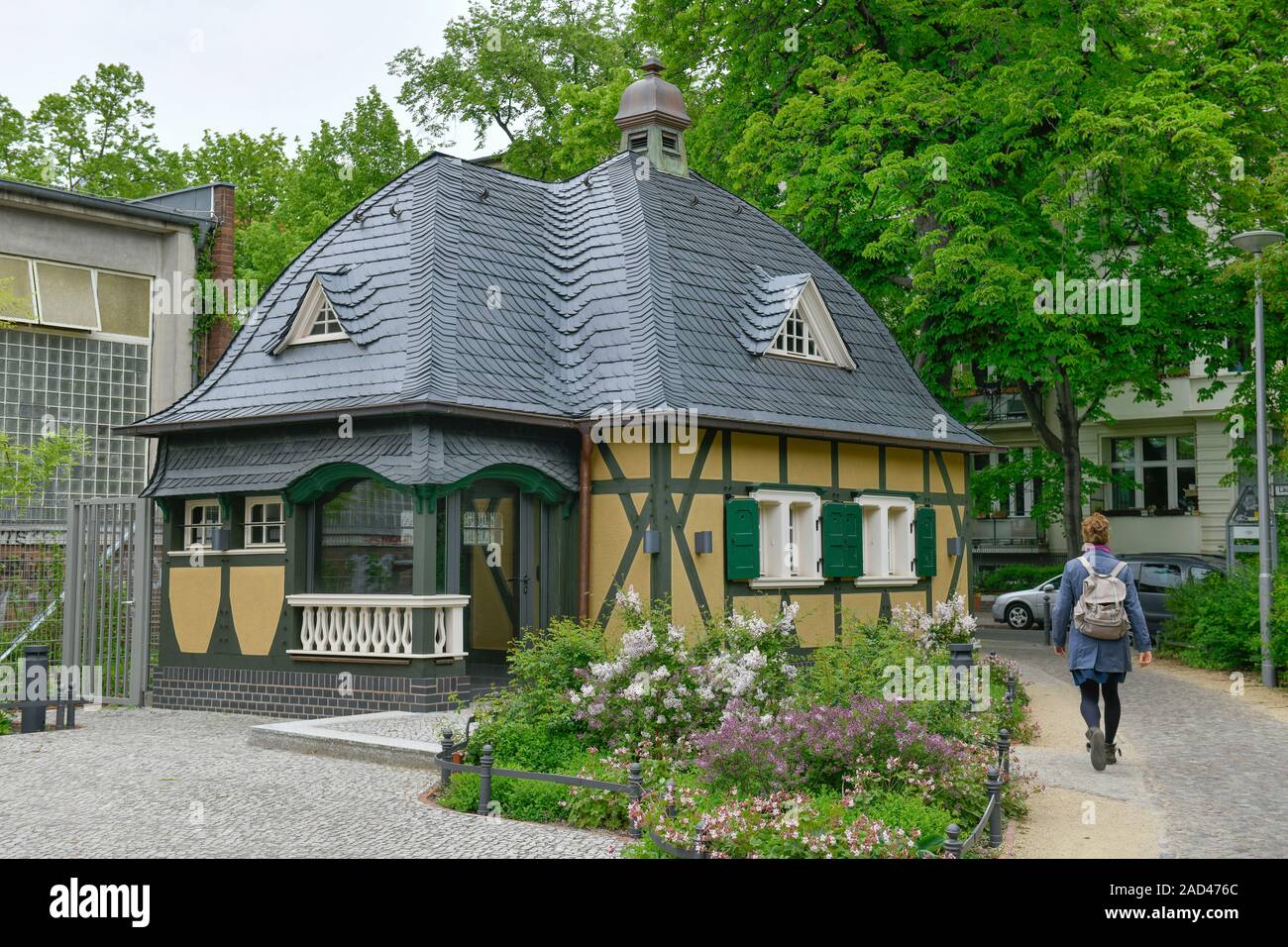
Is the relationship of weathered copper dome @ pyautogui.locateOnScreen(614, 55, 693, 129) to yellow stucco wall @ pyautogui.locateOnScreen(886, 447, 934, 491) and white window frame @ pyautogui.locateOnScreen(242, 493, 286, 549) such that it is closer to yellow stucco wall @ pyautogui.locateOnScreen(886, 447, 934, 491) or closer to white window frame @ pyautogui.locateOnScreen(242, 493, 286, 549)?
yellow stucco wall @ pyautogui.locateOnScreen(886, 447, 934, 491)

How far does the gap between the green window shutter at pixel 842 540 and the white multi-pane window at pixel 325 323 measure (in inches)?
261

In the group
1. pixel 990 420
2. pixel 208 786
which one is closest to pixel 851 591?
pixel 208 786

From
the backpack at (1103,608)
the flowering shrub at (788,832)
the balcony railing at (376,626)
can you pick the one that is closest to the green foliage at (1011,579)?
the balcony railing at (376,626)

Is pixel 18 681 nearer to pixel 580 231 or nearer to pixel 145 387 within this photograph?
pixel 580 231

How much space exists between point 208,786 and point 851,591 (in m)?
9.98

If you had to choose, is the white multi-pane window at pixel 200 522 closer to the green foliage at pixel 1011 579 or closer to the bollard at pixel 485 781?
the bollard at pixel 485 781

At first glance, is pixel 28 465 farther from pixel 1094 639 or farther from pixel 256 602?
pixel 1094 639

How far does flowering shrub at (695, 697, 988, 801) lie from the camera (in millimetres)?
8391

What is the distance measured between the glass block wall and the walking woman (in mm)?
17672

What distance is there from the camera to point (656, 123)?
2005cm

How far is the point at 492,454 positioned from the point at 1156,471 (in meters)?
27.2

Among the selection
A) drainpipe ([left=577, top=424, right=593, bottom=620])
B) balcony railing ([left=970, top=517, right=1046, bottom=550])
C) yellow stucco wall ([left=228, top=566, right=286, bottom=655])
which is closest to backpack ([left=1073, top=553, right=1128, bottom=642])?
drainpipe ([left=577, top=424, right=593, bottom=620])

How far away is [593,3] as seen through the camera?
133ft

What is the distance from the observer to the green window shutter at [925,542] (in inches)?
763
